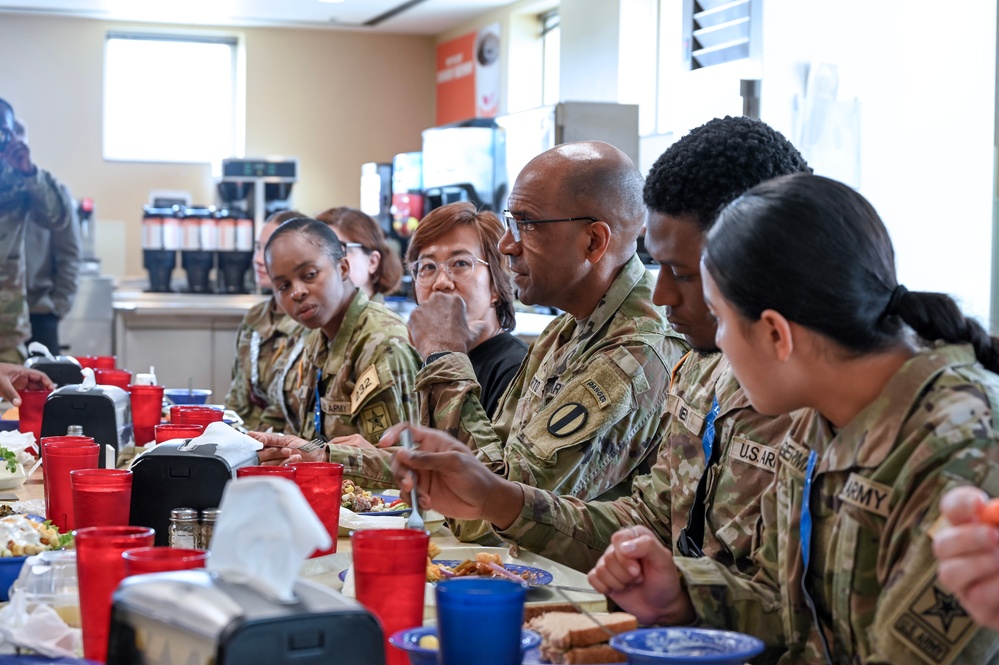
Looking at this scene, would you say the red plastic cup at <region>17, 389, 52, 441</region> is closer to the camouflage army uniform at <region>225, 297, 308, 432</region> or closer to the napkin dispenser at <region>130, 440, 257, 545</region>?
the camouflage army uniform at <region>225, 297, 308, 432</region>

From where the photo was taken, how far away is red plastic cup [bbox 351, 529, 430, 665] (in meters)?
1.18

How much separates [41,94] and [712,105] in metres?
7.83

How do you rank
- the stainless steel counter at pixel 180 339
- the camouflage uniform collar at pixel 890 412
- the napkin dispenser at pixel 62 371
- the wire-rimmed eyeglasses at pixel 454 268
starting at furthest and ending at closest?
1. the stainless steel counter at pixel 180 339
2. the napkin dispenser at pixel 62 371
3. the wire-rimmed eyeglasses at pixel 454 268
4. the camouflage uniform collar at pixel 890 412

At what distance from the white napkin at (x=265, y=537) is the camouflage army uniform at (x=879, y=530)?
24.4 inches

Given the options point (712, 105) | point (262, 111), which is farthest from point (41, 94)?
point (712, 105)

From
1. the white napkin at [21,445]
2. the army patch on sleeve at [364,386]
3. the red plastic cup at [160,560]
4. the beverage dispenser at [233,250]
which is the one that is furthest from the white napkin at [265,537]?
the beverage dispenser at [233,250]

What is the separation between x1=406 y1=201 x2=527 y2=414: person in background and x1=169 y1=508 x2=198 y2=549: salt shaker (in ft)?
5.02

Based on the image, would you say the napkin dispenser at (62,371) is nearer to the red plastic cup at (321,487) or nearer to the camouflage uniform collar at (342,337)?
the camouflage uniform collar at (342,337)

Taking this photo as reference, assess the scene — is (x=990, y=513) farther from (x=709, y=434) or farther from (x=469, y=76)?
(x=469, y=76)

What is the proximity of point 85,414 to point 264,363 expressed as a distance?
6.00 feet

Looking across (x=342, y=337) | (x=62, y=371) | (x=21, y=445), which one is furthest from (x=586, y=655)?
(x=62, y=371)

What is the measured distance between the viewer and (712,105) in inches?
198

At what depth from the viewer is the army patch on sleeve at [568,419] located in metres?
2.16

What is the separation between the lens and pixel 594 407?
7.12 ft
